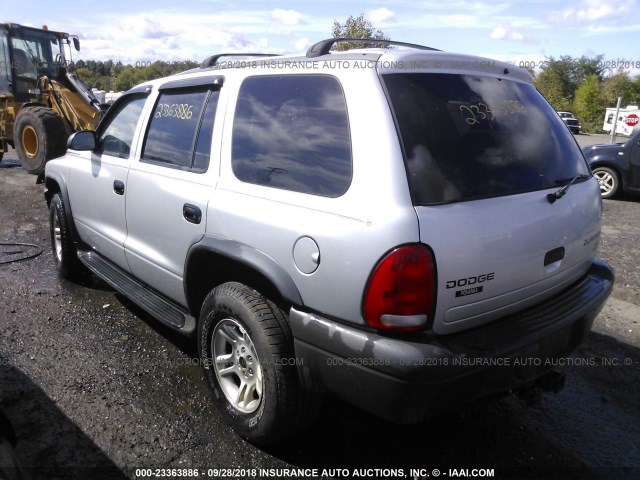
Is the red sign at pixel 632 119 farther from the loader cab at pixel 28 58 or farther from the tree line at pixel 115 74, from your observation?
the tree line at pixel 115 74

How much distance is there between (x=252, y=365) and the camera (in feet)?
8.82

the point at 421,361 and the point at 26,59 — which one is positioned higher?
the point at 26,59

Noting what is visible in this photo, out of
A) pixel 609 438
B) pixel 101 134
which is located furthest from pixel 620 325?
pixel 101 134

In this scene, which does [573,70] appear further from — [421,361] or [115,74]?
[421,361]

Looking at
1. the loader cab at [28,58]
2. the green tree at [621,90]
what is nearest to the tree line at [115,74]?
the loader cab at [28,58]

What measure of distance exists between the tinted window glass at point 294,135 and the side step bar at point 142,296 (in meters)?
1.02

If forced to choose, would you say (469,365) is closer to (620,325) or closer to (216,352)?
(216,352)

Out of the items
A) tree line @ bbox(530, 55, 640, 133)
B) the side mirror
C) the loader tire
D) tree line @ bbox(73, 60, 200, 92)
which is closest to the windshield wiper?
the side mirror

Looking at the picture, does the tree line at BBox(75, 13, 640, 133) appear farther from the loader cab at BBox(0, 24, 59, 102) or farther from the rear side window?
the rear side window

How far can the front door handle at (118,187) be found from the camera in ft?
12.1

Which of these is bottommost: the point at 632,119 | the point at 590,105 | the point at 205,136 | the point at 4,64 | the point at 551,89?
the point at 590,105

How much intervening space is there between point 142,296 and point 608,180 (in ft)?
29.8

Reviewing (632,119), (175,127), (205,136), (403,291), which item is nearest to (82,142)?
(175,127)

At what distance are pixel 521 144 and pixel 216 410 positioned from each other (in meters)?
2.21
